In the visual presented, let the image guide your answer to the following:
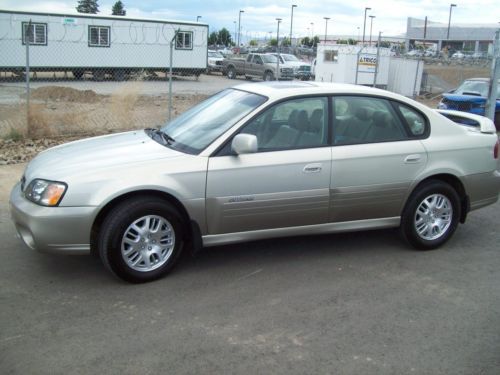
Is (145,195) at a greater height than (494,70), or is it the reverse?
(494,70)

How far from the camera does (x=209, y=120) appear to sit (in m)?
5.02

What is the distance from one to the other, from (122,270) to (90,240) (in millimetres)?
347

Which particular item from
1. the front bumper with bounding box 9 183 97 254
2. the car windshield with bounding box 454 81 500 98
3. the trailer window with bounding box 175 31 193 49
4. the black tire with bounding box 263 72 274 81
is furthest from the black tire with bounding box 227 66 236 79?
the front bumper with bounding box 9 183 97 254

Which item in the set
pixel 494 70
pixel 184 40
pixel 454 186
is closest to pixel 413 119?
pixel 454 186

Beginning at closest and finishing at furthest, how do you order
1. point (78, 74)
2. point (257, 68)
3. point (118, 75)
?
point (78, 74), point (118, 75), point (257, 68)

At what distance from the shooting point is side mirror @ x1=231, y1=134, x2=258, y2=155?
14.3 ft

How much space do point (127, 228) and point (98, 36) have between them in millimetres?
23618

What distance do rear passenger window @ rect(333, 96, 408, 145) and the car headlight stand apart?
2.41 meters

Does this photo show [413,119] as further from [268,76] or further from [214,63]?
[214,63]

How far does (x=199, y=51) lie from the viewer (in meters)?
29.2

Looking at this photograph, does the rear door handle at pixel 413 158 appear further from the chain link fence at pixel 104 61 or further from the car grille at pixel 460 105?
the chain link fence at pixel 104 61

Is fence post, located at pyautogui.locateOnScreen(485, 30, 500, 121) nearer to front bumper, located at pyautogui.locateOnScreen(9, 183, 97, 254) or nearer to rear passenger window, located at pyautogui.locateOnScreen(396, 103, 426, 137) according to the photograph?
rear passenger window, located at pyautogui.locateOnScreen(396, 103, 426, 137)

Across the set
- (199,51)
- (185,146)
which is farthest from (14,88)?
(185,146)

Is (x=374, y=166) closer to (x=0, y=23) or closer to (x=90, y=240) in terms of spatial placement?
(x=90, y=240)
